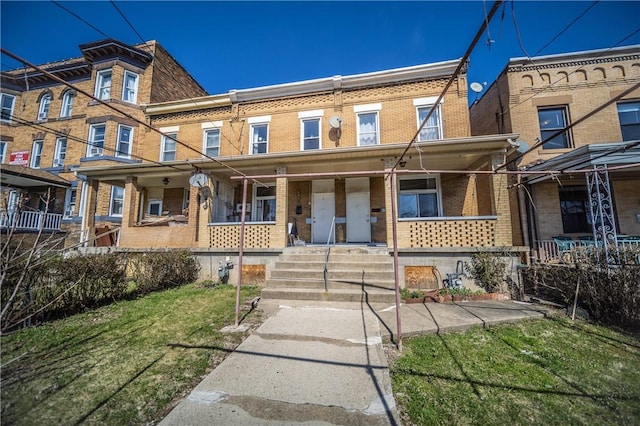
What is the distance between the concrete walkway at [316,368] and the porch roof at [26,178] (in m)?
16.3

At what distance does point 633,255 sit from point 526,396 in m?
4.38

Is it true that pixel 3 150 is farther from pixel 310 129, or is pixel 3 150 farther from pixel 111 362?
pixel 111 362

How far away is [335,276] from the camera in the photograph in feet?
22.0

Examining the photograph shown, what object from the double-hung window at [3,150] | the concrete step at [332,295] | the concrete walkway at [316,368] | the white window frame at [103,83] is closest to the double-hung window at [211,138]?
the white window frame at [103,83]

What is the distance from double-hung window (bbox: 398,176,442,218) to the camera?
10.3m

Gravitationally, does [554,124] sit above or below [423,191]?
above

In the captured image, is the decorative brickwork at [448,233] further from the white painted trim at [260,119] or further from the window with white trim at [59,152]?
the window with white trim at [59,152]

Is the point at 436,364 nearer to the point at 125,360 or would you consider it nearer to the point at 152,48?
the point at 125,360

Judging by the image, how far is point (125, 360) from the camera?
11.5 ft

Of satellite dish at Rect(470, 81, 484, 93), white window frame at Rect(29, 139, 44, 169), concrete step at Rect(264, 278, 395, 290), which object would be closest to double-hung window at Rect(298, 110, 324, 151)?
satellite dish at Rect(470, 81, 484, 93)

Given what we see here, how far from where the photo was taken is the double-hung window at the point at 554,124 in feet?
33.3

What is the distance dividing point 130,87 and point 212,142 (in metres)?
7.64

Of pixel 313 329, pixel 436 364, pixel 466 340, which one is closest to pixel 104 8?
pixel 313 329

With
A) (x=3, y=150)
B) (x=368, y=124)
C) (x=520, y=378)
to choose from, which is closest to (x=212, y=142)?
(x=368, y=124)
